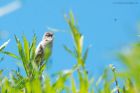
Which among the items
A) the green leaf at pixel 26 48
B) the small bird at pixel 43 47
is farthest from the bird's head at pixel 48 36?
the green leaf at pixel 26 48

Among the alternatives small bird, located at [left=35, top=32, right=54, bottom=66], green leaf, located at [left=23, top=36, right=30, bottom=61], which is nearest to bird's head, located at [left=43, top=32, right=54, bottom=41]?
small bird, located at [left=35, top=32, right=54, bottom=66]

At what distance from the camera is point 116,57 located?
74 centimetres

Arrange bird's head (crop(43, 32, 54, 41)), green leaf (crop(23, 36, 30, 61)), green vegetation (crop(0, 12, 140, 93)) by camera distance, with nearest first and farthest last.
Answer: green vegetation (crop(0, 12, 140, 93))
green leaf (crop(23, 36, 30, 61))
bird's head (crop(43, 32, 54, 41))

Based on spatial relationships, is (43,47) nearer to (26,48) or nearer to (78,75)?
(26,48)

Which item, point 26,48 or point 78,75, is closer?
point 78,75

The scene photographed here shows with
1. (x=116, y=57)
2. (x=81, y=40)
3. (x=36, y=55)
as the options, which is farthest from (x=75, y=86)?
(x=36, y=55)

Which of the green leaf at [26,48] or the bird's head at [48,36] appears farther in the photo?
the bird's head at [48,36]

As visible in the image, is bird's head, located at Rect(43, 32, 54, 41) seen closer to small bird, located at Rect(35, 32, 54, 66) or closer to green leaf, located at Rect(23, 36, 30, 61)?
small bird, located at Rect(35, 32, 54, 66)

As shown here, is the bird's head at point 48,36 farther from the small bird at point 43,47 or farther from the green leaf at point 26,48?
the green leaf at point 26,48

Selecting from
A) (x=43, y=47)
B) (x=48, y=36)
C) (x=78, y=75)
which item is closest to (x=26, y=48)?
(x=43, y=47)

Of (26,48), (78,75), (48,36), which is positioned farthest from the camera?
(48,36)

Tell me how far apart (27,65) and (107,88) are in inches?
29.6

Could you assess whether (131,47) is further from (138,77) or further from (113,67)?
(113,67)

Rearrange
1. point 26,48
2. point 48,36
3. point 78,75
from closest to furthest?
point 78,75, point 26,48, point 48,36
